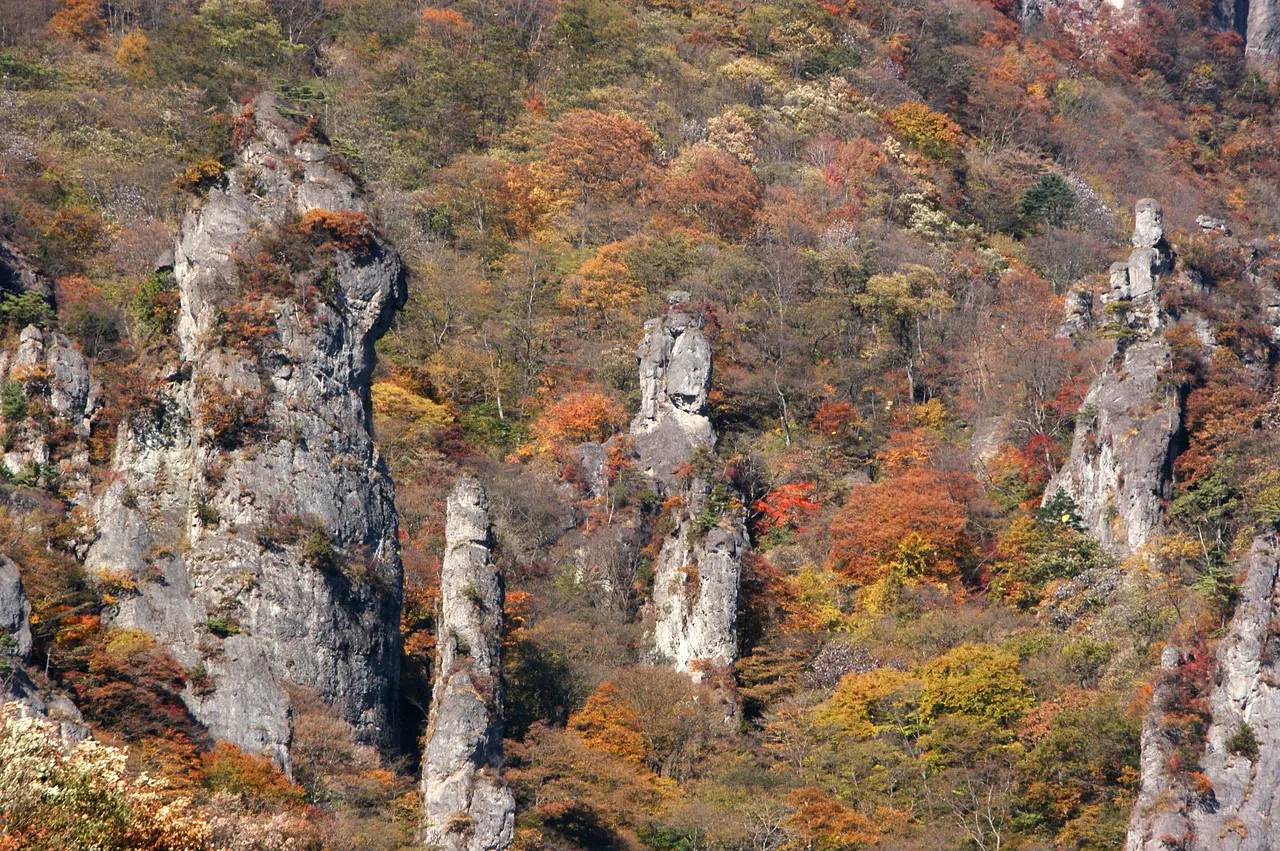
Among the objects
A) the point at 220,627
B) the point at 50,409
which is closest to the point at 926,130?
the point at 50,409

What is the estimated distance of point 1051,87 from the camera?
292 feet

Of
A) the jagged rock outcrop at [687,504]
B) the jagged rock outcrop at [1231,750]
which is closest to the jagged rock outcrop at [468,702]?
the jagged rock outcrop at [687,504]

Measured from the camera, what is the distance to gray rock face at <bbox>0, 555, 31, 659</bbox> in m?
29.2

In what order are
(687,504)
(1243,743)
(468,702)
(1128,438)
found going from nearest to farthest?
(468,702), (1243,743), (687,504), (1128,438)

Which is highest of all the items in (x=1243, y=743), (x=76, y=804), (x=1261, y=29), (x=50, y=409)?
(x=1261, y=29)

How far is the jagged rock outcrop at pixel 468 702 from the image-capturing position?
3194cm

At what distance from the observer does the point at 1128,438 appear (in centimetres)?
4612

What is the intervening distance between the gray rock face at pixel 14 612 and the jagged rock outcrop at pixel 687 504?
18.1 metres

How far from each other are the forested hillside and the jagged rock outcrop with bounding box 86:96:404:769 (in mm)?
116

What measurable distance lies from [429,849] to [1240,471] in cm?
2672

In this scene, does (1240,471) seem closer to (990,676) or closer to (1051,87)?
(990,676)

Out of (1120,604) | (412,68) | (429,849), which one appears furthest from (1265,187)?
(429,849)

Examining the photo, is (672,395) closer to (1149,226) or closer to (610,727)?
(610,727)

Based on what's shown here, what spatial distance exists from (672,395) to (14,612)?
2483 cm
